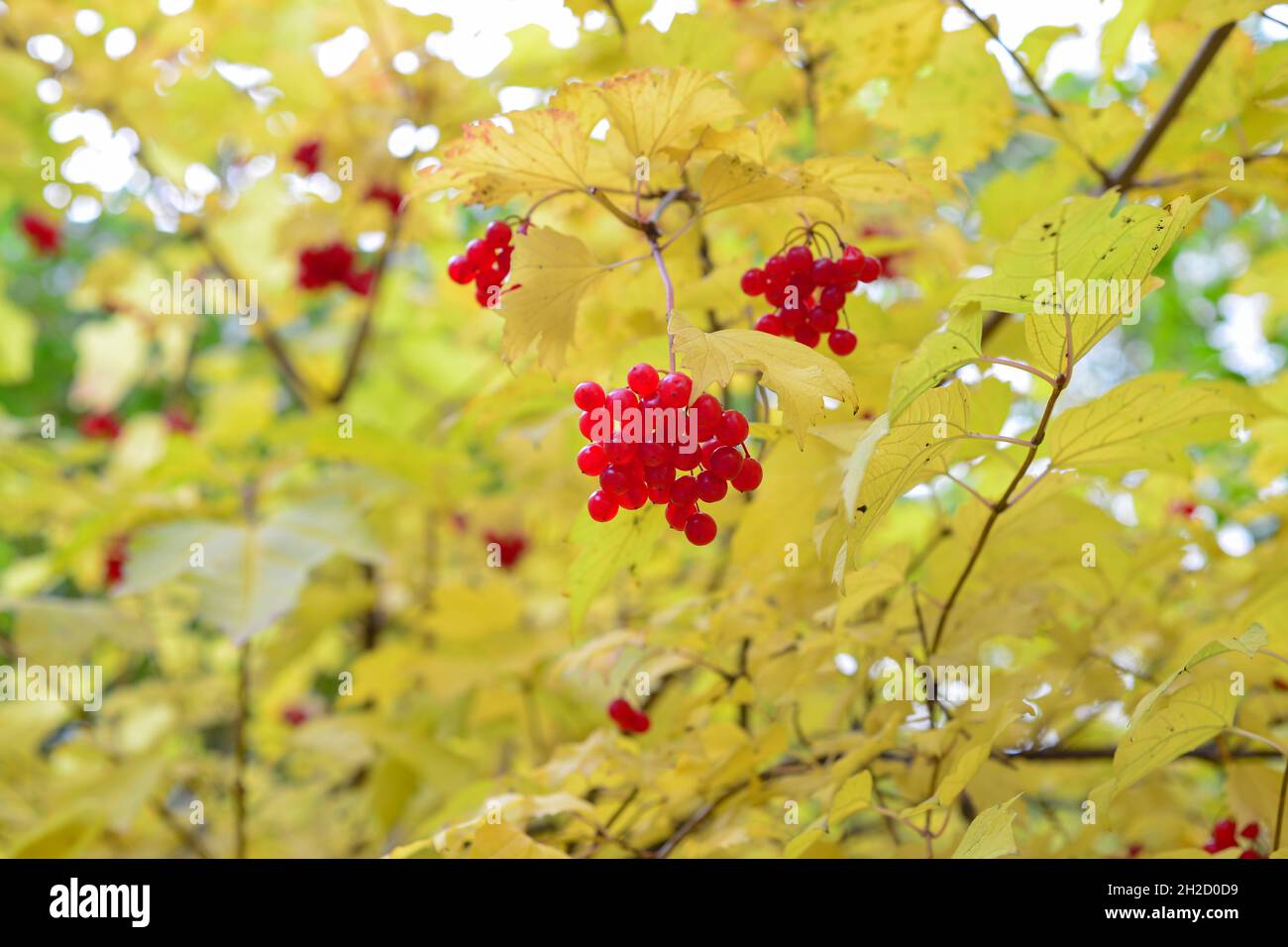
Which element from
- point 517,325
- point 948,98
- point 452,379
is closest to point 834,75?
point 948,98

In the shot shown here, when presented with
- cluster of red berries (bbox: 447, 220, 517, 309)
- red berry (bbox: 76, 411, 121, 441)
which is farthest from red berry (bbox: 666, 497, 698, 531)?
red berry (bbox: 76, 411, 121, 441)

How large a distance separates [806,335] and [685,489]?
232 mm

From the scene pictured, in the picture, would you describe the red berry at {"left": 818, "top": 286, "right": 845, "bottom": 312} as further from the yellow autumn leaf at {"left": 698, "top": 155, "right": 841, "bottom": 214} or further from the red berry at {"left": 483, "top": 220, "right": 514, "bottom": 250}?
the red berry at {"left": 483, "top": 220, "right": 514, "bottom": 250}

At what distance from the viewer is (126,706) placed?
2.33 meters

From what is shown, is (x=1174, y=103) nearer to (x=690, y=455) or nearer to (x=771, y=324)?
(x=771, y=324)

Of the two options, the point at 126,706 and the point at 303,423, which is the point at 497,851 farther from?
the point at 126,706

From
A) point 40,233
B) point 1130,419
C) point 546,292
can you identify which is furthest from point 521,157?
point 40,233

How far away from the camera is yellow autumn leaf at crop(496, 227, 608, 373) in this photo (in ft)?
2.67

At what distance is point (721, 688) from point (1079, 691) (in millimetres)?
414

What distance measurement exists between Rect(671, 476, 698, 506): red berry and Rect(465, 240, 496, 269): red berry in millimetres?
360

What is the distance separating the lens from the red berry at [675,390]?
721 mm

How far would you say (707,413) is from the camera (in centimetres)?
74

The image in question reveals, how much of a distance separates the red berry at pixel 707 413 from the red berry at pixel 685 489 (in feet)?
0.13
